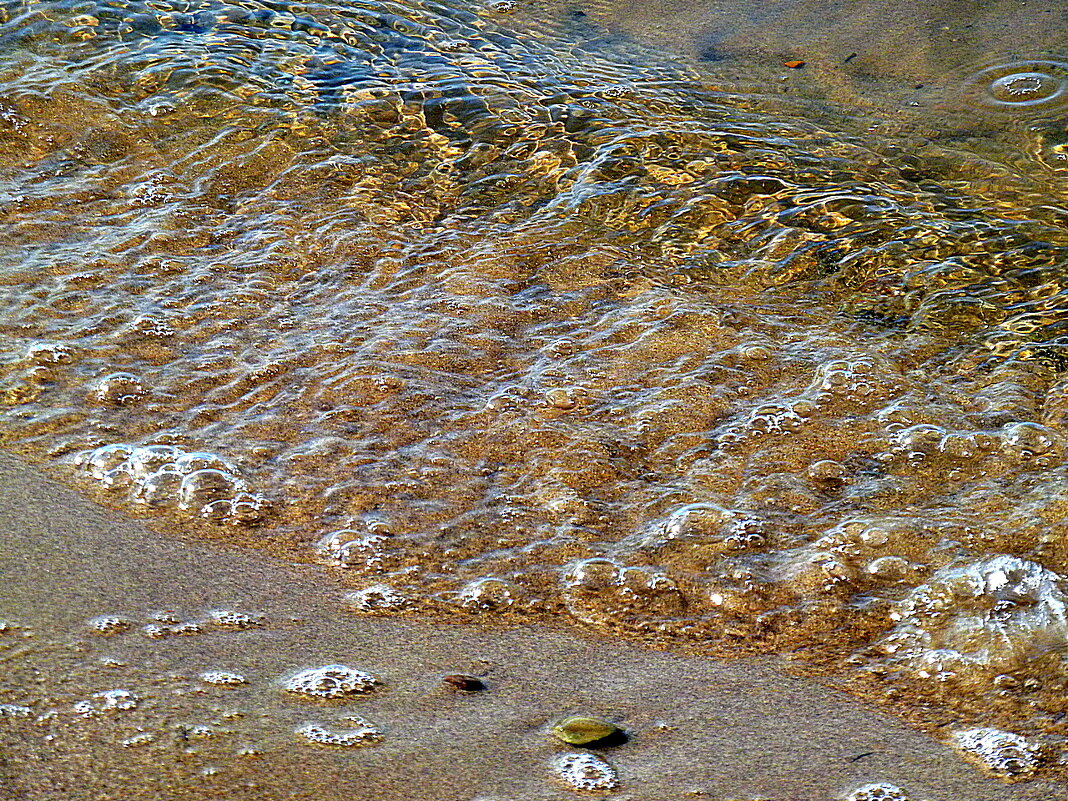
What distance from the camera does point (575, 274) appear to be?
3.73m

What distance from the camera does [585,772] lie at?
78.4 inches

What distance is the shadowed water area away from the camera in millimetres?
2541

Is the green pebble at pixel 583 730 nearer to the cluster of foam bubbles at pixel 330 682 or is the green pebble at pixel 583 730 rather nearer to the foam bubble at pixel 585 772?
the foam bubble at pixel 585 772

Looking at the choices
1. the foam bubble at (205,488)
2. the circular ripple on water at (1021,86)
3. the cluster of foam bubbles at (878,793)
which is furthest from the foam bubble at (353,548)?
the circular ripple on water at (1021,86)

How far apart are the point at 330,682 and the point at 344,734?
6.0 inches

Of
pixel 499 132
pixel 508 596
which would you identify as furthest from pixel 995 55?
pixel 508 596

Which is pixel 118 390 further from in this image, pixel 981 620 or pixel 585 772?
pixel 981 620

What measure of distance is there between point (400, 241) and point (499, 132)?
0.89 m

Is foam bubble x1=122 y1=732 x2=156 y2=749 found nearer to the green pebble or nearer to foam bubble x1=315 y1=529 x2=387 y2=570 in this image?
foam bubble x1=315 y1=529 x2=387 y2=570

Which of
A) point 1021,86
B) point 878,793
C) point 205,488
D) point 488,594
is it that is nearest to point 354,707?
point 488,594

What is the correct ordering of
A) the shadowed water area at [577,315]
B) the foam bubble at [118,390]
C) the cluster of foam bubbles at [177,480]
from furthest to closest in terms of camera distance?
the foam bubble at [118,390]
the cluster of foam bubbles at [177,480]
the shadowed water area at [577,315]

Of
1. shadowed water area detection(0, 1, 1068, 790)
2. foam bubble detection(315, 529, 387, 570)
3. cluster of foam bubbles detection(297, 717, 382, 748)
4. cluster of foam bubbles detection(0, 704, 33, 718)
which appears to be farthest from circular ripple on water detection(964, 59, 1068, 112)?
cluster of foam bubbles detection(0, 704, 33, 718)

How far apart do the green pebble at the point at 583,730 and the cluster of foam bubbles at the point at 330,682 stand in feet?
1.33

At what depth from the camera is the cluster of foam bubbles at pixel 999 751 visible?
6.75 ft
